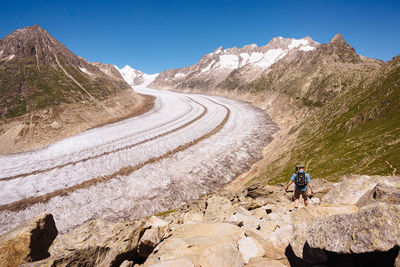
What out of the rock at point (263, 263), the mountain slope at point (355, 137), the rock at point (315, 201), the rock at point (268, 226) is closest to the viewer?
the rock at point (263, 263)

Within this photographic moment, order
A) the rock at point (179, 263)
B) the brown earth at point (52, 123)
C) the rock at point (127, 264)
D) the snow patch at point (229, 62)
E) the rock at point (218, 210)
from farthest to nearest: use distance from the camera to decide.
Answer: the snow patch at point (229, 62) < the brown earth at point (52, 123) < the rock at point (218, 210) < the rock at point (127, 264) < the rock at point (179, 263)

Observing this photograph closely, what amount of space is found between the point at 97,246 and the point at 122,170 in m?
21.6

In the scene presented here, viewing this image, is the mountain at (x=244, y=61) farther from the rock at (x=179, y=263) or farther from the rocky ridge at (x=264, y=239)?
the rock at (x=179, y=263)

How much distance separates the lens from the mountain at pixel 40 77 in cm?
4469

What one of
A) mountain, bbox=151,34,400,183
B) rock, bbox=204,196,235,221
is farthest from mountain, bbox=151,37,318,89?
rock, bbox=204,196,235,221

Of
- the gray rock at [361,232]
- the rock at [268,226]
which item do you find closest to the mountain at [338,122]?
the rock at [268,226]

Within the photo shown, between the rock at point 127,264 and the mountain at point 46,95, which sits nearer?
the rock at point 127,264

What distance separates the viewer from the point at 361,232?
482cm

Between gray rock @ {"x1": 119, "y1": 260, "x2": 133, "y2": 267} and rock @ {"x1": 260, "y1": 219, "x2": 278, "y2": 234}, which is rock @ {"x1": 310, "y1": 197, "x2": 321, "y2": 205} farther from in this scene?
gray rock @ {"x1": 119, "y1": 260, "x2": 133, "y2": 267}

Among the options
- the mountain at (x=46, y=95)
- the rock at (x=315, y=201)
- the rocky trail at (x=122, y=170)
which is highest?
the mountain at (x=46, y=95)

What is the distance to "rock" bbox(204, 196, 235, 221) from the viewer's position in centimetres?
1233

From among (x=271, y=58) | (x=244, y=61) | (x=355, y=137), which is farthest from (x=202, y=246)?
(x=244, y=61)

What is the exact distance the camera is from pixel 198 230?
948 centimetres

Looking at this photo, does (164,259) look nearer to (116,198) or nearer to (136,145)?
(116,198)
